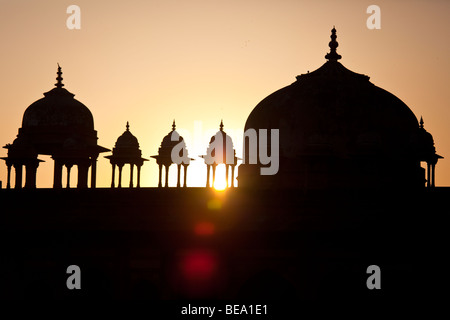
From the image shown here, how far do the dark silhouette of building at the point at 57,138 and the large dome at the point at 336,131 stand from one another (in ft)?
14.2

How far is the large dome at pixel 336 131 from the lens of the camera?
35.9m

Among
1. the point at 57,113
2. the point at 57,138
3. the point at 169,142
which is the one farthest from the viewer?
the point at 57,113

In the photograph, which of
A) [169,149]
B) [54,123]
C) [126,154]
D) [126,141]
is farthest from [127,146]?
[54,123]

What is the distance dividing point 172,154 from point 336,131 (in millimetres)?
4751

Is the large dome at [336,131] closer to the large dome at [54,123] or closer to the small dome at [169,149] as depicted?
the small dome at [169,149]

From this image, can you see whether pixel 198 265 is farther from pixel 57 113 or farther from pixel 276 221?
pixel 57 113

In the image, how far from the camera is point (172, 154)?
1527 inches

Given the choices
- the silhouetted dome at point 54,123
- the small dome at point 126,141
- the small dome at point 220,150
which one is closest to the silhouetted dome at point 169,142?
the small dome at point 126,141

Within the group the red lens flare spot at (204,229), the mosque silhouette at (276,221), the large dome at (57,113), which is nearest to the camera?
the mosque silhouette at (276,221)

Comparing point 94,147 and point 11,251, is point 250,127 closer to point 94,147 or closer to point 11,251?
point 94,147

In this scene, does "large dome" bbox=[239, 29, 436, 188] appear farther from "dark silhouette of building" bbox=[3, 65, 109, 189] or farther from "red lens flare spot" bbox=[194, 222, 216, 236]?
"dark silhouette of building" bbox=[3, 65, 109, 189]

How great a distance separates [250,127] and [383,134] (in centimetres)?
364
